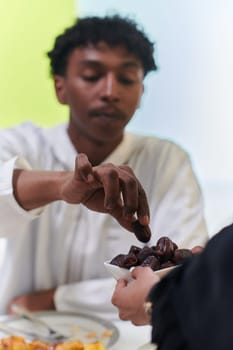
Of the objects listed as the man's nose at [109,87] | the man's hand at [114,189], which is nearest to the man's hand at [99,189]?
the man's hand at [114,189]

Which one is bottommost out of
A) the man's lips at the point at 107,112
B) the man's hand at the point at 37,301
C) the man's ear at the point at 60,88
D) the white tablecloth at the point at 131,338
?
the man's hand at the point at 37,301

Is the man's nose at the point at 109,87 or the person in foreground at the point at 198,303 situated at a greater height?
the man's nose at the point at 109,87

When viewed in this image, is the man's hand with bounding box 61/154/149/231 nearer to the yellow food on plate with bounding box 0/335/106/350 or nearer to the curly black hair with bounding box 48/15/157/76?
the yellow food on plate with bounding box 0/335/106/350

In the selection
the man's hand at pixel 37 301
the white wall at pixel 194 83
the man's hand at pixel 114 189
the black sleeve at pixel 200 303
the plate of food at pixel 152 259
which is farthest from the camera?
the white wall at pixel 194 83

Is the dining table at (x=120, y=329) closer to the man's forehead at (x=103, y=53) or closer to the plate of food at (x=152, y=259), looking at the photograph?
the plate of food at (x=152, y=259)

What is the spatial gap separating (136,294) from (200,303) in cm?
10

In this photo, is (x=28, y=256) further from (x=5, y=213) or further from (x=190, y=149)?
(x=190, y=149)

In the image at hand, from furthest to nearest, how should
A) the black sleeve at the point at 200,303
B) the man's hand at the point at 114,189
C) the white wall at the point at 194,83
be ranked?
the white wall at the point at 194,83 < the man's hand at the point at 114,189 < the black sleeve at the point at 200,303

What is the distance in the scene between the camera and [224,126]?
3.69 ft

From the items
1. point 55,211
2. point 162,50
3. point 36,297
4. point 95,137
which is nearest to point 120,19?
point 162,50

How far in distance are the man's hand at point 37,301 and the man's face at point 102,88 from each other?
0.31 meters

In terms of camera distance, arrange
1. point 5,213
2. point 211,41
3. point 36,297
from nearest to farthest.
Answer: point 5,213, point 36,297, point 211,41

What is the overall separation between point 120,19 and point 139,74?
0.37 feet

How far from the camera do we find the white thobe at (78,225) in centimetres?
100
